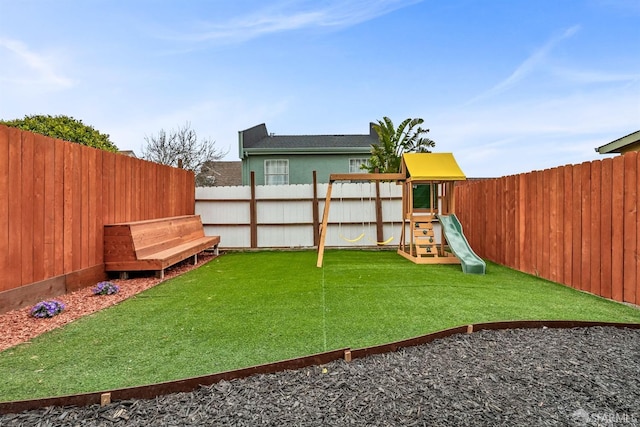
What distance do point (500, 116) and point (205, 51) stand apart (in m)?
8.03

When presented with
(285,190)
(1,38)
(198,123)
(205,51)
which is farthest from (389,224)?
(198,123)

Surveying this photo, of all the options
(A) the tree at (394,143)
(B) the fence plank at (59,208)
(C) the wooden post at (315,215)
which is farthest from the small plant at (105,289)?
(A) the tree at (394,143)

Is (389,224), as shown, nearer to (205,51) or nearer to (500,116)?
(500,116)

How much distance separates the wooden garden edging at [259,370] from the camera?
1735 millimetres

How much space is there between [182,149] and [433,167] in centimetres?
1287

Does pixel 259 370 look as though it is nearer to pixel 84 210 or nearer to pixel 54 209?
pixel 54 209

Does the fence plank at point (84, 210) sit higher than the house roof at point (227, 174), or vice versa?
the house roof at point (227, 174)

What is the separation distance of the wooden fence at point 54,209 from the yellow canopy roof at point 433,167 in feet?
18.3

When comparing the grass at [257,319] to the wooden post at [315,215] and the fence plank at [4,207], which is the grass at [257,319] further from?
the wooden post at [315,215]

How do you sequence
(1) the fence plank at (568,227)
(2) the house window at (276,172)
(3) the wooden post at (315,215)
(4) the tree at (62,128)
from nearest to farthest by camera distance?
1. (1) the fence plank at (568,227)
2. (3) the wooden post at (315,215)
3. (4) the tree at (62,128)
4. (2) the house window at (276,172)

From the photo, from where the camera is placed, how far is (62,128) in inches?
368

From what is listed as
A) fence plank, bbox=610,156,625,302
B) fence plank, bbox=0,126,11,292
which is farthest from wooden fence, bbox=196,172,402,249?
fence plank, bbox=0,126,11,292

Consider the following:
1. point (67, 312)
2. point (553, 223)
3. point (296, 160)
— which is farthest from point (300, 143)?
point (67, 312)

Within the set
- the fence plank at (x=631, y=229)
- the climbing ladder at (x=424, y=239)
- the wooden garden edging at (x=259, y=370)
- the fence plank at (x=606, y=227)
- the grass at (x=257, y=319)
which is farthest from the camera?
the climbing ladder at (x=424, y=239)
